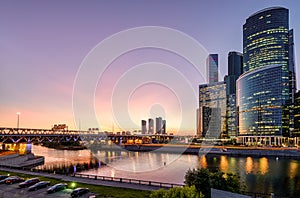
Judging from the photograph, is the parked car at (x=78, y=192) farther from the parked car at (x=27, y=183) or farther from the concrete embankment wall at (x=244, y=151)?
the concrete embankment wall at (x=244, y=151)

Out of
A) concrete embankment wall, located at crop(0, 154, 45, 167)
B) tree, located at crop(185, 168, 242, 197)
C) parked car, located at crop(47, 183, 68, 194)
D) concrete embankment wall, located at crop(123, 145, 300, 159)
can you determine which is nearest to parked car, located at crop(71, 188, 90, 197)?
parked car, located at crop(47, 183, 68, 194)

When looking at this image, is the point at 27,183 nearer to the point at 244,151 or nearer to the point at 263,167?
the point at 263,167

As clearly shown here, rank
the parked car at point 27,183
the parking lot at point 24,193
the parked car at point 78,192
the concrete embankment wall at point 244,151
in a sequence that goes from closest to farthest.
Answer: the parked car at point 78,192 < the parking lot at point 24,193 < the parked car at point 27,183 < the concrete embankment wall at point 244,151

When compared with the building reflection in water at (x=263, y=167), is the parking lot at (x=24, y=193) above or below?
above

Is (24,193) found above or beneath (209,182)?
beneath

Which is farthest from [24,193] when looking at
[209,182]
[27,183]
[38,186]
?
[209,182]

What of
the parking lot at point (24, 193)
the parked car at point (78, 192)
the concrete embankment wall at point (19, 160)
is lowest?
the concrete embankment wall at point (19, 160)

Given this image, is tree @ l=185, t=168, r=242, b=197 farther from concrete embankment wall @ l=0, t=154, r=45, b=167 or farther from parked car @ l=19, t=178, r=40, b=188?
concrete embankment wall @ l=0, t=154, r=45, b=167

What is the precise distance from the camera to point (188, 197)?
20.3m

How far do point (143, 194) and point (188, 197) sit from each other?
475 inches

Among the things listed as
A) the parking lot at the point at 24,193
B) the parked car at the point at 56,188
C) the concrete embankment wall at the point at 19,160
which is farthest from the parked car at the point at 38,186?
the concrete embankment wall at the point at 19,160

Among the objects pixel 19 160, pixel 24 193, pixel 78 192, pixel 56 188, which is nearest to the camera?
pixel 78 192

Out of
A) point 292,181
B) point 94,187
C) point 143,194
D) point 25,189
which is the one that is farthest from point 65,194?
point 292,181

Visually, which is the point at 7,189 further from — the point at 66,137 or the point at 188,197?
the point at 66,137
